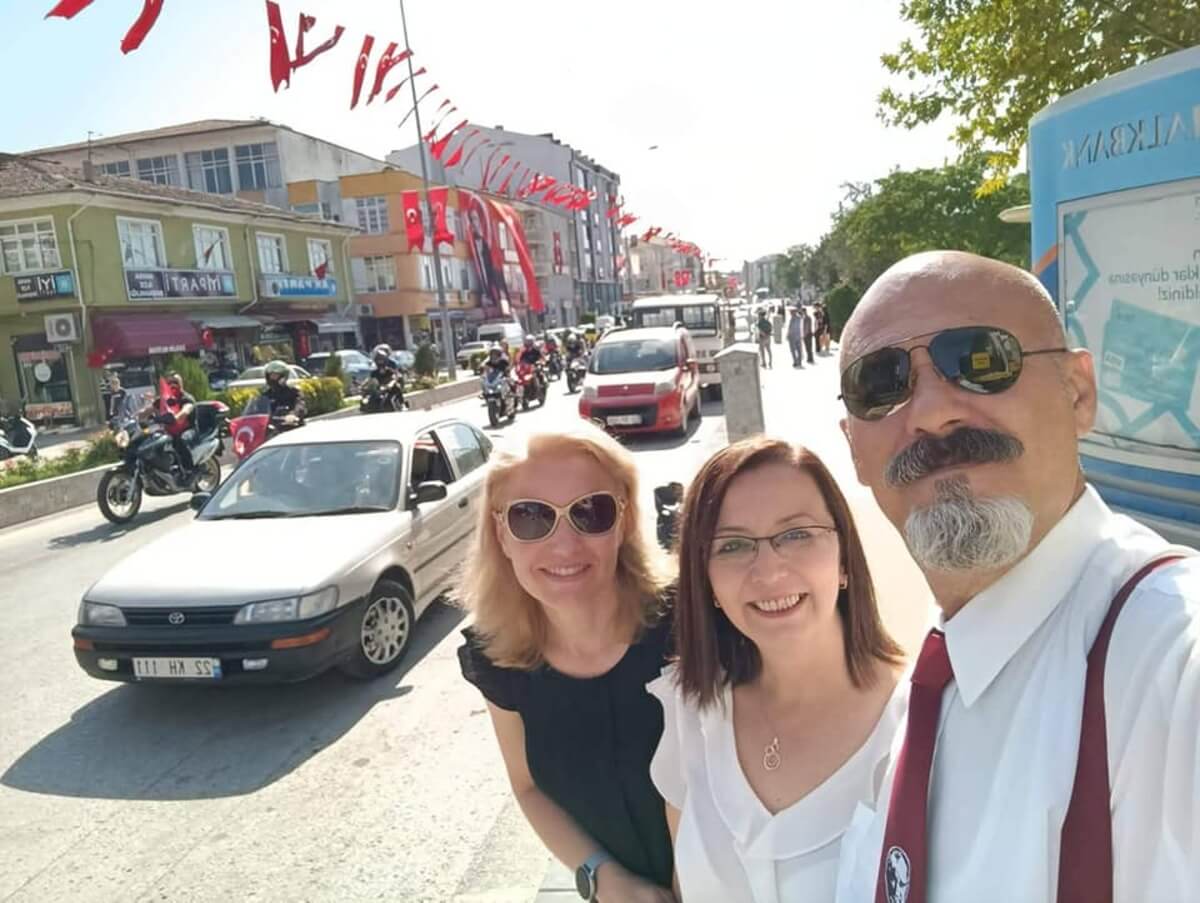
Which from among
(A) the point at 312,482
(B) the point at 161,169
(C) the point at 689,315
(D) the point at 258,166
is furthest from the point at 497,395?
(B) the point at 161,169

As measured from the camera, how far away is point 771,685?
5.50 ft

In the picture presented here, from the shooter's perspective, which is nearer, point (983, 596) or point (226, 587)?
point (983, 596)

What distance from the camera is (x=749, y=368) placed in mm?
9273

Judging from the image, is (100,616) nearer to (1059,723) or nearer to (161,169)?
(1059,723)

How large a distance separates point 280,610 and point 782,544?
3.60 meters

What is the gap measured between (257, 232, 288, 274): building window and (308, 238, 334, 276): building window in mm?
1793

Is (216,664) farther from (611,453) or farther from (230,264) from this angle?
(230,264)

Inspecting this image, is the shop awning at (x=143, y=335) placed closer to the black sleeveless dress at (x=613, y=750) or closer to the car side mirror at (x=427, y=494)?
the car side mirror at (x=427, y=494)

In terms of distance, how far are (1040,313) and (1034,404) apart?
150mm

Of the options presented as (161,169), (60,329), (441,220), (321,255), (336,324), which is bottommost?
(336,324)

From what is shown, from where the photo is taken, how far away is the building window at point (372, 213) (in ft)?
155

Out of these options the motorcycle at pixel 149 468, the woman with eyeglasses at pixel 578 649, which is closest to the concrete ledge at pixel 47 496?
the motorcycle at pixel 149 468

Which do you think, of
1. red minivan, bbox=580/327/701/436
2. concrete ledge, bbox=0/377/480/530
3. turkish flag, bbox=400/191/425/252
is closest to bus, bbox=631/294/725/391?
red minivan, bbox=580/327/701/436

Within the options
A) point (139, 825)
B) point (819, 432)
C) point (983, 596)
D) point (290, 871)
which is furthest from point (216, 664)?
point (819, 432)
